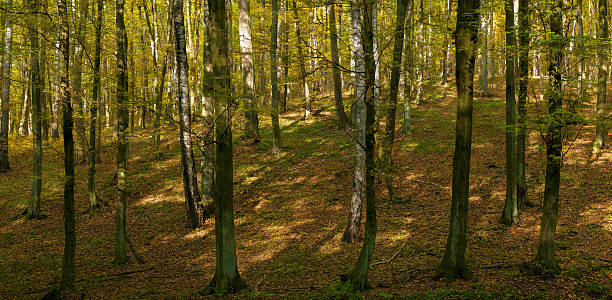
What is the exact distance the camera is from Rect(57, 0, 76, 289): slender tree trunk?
6.86 m

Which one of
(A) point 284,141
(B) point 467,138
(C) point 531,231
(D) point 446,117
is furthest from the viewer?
(D) point 446,117

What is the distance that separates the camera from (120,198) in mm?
9383

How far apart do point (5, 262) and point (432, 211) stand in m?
12.1

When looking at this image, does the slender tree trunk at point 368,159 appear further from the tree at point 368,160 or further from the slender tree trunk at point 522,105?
the slender tree trunk at point 522,105

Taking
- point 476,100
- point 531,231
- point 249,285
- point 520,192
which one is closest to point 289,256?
point 249,285

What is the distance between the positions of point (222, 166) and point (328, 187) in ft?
25.5

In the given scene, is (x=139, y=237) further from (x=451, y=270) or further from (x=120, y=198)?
(x=451, y=270)

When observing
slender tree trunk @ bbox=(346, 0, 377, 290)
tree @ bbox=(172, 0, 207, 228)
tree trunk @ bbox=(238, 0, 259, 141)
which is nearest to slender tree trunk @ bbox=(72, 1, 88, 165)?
tree @ bbox=(172, 0, 207, 228)

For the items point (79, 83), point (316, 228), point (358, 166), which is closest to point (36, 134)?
point (79, 83)

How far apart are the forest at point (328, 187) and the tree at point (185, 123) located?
61 millimetres

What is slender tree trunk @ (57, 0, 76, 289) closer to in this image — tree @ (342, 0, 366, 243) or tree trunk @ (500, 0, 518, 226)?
tree @ (342, 0, 366, 243)

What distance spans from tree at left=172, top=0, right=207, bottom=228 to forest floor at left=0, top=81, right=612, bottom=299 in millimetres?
619

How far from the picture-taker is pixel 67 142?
704 cm

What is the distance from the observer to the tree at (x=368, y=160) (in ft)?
19.0
